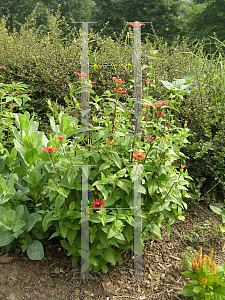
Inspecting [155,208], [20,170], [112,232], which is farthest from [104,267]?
[20,170]

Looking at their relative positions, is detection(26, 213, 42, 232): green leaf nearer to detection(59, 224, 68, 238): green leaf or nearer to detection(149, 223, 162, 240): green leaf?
detection(59, 224, 68, 238): green leaf

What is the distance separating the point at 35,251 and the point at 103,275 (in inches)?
21.2

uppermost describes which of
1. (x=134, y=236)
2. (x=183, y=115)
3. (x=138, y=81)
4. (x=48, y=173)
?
(x=138, y=81)

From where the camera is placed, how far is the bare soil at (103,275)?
5.70 feet

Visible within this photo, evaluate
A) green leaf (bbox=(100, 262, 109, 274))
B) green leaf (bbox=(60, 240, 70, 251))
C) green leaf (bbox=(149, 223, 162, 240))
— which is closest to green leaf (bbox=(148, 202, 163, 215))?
green leaf (bbox=(149, 223, 162, 240))

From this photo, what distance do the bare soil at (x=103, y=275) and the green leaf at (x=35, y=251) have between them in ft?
0.48

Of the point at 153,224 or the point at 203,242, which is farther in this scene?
the point at 203,242

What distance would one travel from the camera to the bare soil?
5.70ft

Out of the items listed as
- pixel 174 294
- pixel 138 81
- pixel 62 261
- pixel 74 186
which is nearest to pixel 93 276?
pixel 62 261

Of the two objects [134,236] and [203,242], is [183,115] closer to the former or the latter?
[203,242]

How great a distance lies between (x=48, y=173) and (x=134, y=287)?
41.3 inches

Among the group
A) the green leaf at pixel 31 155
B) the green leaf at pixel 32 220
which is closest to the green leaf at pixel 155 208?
the green leaf at pixel 32 220

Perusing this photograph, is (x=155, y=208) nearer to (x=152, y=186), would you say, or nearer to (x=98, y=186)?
(x=152, y=186)

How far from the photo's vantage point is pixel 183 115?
2.99m
